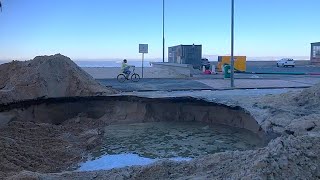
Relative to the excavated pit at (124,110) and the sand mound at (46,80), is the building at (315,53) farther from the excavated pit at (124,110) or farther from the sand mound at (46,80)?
the sand mound at (46,80)

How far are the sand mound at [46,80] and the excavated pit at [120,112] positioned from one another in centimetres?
36

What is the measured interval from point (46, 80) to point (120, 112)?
3.85 metres

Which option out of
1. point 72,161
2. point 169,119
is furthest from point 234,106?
point 72,161

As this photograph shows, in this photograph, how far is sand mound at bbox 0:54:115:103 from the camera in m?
16.6

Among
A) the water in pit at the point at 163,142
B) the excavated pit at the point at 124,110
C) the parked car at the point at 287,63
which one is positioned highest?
the parked car at the point at 287,63

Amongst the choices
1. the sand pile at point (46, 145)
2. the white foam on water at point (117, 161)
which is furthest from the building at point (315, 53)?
the white foam on water at point (117, 161)

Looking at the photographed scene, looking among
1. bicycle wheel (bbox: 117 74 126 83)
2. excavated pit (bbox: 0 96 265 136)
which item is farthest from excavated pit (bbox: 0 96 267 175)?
bicycle wheel (bbox: 117 74 126 83)

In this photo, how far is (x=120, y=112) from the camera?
673 inches

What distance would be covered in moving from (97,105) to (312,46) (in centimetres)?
4349

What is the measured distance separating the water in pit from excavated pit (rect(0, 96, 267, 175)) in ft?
1.36

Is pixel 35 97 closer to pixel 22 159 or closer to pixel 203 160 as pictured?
pixel 22 159

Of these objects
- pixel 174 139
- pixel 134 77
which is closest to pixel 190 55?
pixel 134 77

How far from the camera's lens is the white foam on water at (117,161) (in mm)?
10109

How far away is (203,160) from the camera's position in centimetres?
694
